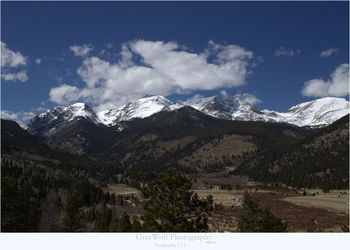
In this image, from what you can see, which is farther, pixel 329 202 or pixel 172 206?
pixel 329 202

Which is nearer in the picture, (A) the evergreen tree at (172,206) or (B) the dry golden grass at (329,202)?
(A) the evergreen tree at (172,206)

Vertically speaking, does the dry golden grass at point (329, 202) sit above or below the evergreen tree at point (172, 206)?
below

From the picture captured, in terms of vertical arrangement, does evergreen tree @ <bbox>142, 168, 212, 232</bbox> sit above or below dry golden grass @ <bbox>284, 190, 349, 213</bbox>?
above

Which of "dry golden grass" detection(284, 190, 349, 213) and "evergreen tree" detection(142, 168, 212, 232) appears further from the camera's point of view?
"dry golden grass" detection(284, 190, 349, 213)

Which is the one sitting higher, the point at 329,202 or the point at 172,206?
the point at 172,206

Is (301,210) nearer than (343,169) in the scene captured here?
Yes

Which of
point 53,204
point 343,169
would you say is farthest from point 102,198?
point 343,169
